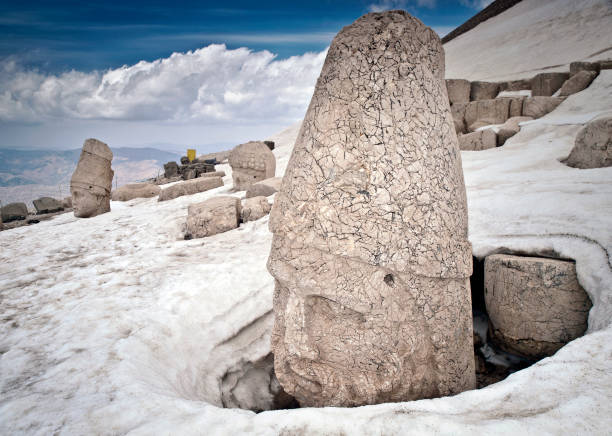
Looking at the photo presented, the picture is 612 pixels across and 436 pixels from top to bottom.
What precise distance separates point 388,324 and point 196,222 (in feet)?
11.7

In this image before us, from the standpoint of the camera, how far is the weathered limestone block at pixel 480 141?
645cm

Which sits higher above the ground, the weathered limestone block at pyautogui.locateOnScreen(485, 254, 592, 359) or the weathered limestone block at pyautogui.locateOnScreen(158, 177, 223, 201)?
the weathered limestone block at pyautogui.locateOnScreen(158, 177, 223, 201)

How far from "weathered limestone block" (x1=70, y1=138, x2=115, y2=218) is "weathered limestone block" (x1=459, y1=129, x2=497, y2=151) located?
7.58 metres

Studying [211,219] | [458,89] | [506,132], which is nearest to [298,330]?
[211,219]

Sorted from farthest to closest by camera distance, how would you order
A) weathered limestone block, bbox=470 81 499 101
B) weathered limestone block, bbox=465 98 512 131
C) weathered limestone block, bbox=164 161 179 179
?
1. weathered limestone block, bbox=164 161 179 179
2. weathered limestone block, bbox=470 81 499 101
3. weathered limestone block, bbox=465 98 512 131

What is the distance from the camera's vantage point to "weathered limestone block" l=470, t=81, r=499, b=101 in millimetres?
10391

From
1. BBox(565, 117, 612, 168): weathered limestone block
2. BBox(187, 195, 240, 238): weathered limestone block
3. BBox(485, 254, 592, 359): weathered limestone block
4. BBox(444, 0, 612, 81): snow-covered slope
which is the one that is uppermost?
BBox(444, 0, 612, 81): snow-covered slope

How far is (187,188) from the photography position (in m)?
7.72

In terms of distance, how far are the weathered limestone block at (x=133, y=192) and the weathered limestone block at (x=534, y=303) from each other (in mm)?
8659

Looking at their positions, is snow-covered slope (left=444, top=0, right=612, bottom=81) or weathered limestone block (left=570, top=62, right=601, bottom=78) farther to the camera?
snow-covered slope (left=444, top=0, right=612, bottom=81)

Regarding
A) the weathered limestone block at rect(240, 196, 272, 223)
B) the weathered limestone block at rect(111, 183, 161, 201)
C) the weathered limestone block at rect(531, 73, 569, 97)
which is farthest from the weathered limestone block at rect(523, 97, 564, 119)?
the weathered limestone block at rect(111, 183, 161, 201)

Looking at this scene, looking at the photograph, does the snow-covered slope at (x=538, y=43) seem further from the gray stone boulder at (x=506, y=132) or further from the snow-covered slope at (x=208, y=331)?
the snow-covered slope at (x=208, y=331)

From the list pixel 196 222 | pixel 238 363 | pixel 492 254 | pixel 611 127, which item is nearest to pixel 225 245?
pixel 196 222

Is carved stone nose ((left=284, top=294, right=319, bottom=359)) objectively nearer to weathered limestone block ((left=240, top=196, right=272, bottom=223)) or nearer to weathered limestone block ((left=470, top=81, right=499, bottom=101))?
weathered limestone block ((left=240, top=196, right=272, bottom=223))
